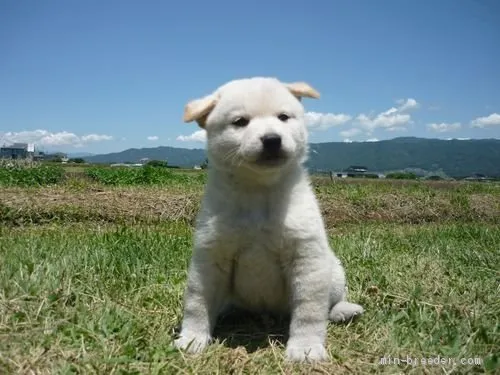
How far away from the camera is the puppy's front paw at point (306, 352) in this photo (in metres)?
3.21

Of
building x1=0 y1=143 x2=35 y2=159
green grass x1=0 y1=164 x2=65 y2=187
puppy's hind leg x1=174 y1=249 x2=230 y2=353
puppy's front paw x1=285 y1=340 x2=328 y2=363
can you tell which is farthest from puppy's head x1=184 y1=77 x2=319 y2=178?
building x1=0 y1=143 x2=35 y2=159

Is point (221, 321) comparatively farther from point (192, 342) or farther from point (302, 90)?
point (302, 90)

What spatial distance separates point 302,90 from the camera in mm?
3795

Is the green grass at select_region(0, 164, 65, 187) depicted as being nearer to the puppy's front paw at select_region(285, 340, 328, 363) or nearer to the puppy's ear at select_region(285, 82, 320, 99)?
the puppy's ear at select_region(285, 82, 320, 99)

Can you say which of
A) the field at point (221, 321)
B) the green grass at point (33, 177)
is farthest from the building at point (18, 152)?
the field at point (221, 321)

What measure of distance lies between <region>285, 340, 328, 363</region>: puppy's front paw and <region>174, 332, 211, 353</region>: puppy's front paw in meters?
0.58

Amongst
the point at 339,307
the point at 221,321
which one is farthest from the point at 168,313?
the point at 339,307

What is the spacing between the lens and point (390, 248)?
669cm

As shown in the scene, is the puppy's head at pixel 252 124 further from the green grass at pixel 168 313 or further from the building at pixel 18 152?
the building at pixel 18 152

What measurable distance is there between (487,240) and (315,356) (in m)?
4.77

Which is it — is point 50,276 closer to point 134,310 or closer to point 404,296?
point 134,310

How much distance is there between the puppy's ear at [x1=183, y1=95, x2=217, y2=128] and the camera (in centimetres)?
355

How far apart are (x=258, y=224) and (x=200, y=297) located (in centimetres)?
67

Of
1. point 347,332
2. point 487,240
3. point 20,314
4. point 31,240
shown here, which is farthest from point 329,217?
point 20,314
